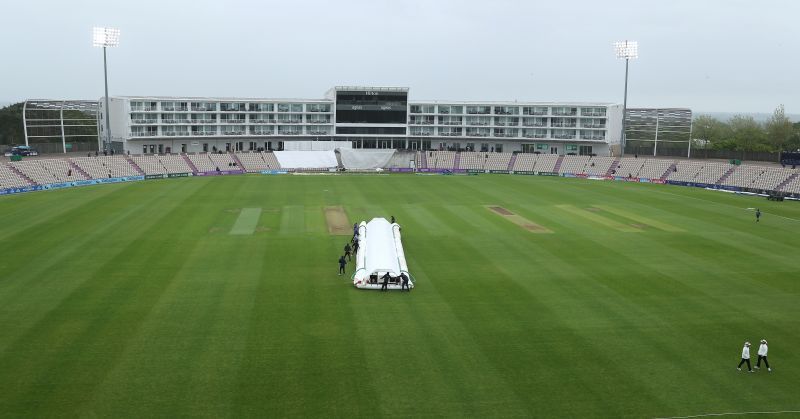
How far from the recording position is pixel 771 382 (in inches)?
759

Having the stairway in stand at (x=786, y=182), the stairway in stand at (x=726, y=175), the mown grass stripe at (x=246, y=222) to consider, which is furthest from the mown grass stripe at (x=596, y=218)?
the stairway in stand at (x=726, y=175)

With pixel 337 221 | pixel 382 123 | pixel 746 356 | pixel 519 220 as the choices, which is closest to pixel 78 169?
pixel 382 123

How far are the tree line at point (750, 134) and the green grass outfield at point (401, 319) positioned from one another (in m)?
65.5

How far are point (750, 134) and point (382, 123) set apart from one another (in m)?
62.4

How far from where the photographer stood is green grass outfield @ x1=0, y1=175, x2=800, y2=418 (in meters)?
18.0

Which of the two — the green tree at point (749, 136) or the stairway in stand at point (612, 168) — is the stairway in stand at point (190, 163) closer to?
the stairway in stand at point (612, 168)

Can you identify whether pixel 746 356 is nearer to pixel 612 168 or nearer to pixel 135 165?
pixel 612 168

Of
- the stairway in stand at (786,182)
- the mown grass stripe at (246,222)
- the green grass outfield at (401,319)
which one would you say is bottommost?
the green grass outfield at (401,319)

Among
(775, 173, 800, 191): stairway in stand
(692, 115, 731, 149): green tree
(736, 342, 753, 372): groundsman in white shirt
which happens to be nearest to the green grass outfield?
(736, 342, 753, 372): groundsman in white shirt

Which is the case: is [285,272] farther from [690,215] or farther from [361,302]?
[690,215]

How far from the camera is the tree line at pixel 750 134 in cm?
10200

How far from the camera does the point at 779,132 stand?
10181 centimetres

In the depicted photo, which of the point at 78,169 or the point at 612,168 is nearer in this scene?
the point at 78,169

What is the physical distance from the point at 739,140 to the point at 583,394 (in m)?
103
